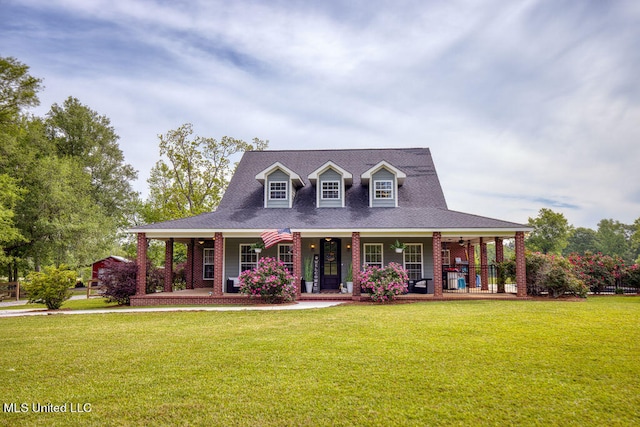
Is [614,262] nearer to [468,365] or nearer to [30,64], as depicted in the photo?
[468,365]

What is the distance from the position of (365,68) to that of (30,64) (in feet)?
73.4

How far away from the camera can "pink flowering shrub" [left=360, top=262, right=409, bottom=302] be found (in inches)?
595

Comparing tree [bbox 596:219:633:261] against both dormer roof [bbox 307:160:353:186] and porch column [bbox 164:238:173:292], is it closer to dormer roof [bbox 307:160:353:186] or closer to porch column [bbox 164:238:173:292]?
dormer roof [bbox 307:160:353:186]

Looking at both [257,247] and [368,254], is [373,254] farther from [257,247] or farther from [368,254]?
[257,247]

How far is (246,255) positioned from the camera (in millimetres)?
19062

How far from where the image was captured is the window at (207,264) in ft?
67.2

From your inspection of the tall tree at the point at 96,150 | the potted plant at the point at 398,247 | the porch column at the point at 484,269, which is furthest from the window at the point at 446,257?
the tall tree at the point at 96,150

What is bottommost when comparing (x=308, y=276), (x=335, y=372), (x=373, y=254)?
(x=335, y=372)

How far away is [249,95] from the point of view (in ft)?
67.9

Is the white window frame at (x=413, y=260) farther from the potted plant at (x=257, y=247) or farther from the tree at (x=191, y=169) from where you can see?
the tree at (x=191, y=169)

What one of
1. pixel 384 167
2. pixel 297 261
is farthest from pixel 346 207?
pixel 297 261

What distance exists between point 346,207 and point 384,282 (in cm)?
510

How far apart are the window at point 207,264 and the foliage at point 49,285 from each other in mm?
6377

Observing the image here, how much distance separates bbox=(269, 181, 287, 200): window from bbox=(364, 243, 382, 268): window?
4.81 metres
